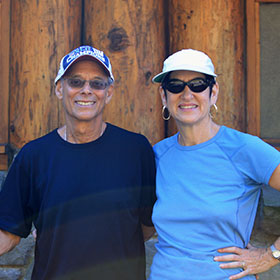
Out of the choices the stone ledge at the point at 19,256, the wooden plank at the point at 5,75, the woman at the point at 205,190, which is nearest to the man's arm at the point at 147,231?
the woman at the point at 205,190

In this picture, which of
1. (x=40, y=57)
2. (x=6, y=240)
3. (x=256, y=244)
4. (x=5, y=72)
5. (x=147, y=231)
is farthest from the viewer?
(x=5, y=72)

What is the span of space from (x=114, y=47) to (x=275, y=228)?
5.97ft

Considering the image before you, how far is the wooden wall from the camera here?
2.73 meters

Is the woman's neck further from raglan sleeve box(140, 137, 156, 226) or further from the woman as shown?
raglan sleeve box(140, 137, 156, 226)

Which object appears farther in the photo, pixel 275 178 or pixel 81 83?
pixel 81 83

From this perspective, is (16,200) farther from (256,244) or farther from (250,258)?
(256,244)

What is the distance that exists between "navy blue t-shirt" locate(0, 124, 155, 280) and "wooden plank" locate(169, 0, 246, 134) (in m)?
1.11

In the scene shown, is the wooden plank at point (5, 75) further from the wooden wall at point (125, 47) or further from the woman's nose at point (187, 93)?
the woman's nose at point (187, 93)

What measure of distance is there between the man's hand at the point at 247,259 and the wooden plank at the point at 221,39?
1270 millimetres

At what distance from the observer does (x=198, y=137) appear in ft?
6.09

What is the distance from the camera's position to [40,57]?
9.11ft

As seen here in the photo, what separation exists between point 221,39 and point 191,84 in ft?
3.81

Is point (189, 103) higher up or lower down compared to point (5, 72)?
lower down

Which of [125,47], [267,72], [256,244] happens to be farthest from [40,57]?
[256,244]
